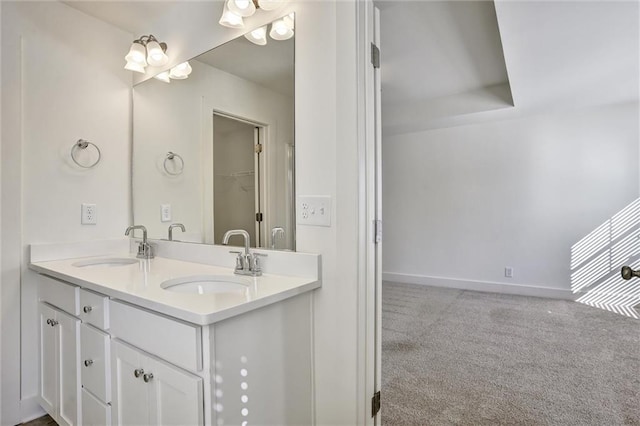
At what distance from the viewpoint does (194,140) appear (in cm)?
205

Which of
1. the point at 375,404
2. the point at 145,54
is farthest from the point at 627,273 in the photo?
the point at 145,54

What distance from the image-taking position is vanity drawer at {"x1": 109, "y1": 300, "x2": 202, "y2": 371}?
3.29 ft

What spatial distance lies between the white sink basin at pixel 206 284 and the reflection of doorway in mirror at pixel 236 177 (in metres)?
0.24

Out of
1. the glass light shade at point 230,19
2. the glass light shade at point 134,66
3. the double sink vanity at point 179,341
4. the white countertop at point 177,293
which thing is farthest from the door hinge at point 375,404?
the glass light shade at point 134,66

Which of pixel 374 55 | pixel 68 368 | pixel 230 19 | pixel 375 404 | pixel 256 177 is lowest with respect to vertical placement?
pixel 375 404

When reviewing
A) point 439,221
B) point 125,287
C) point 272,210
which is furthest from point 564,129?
point 125,287

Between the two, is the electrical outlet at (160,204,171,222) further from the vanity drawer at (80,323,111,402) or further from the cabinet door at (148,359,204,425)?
the cabinet door at (148,359,204,425)

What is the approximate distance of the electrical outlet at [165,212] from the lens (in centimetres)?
214

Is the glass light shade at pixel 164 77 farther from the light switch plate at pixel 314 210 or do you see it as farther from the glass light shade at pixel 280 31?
the light switch plate at pixel 314 210

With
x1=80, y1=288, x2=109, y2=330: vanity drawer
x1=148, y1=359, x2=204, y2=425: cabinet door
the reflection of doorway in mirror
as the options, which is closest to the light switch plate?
the reflection of doorway in mirror

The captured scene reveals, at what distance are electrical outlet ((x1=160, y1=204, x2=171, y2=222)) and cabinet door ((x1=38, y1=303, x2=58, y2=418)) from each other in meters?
0.73

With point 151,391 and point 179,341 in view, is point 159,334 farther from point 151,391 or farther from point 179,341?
point 151,391

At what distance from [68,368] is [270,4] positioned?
192cm

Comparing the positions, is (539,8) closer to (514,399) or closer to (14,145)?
(514,399)
